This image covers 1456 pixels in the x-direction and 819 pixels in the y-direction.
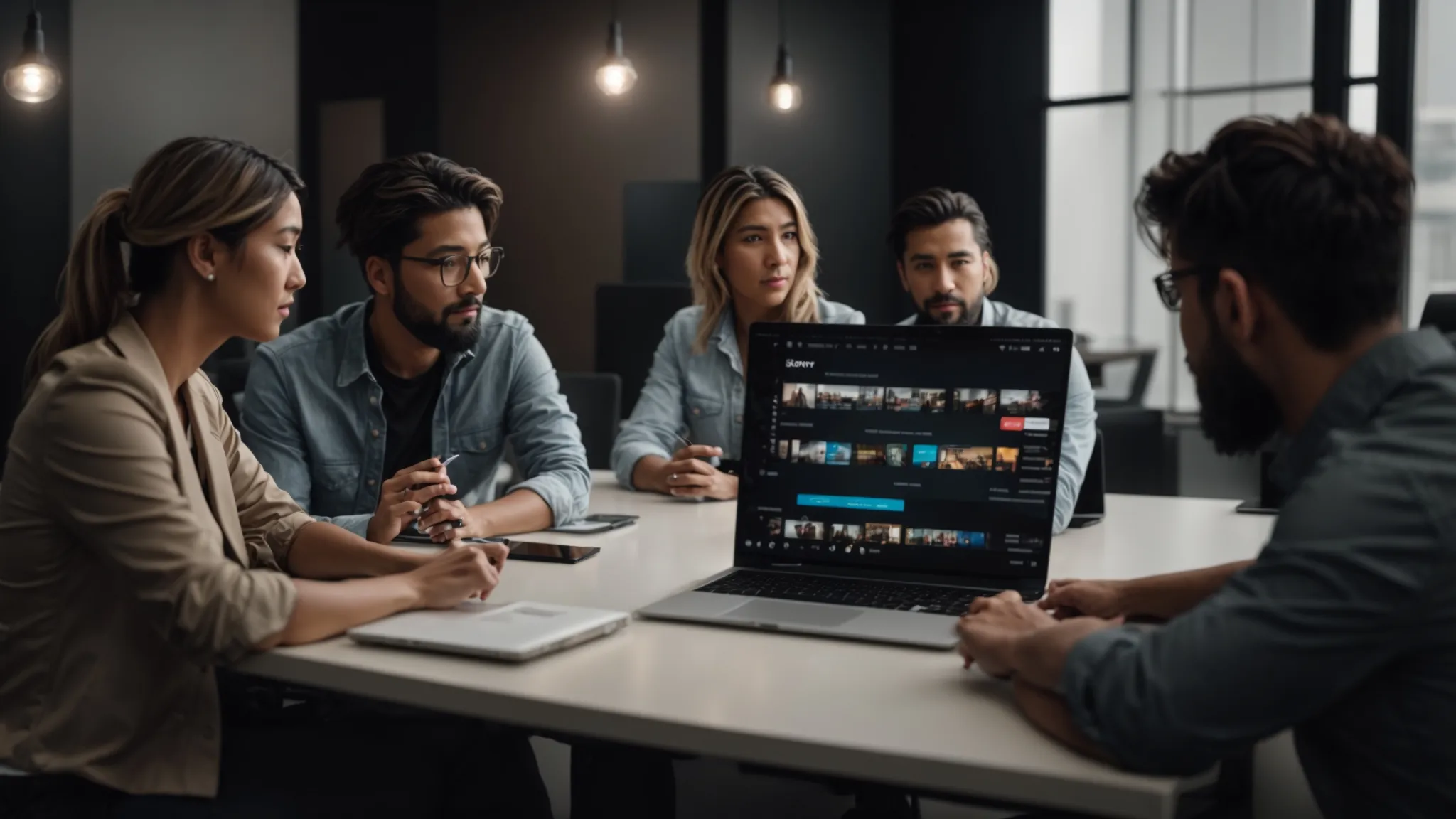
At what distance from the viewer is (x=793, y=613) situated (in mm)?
1612

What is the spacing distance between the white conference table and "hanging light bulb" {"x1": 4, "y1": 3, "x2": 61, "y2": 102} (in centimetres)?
430

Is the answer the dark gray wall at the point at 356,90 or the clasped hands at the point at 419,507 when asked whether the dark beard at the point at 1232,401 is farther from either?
the dark gray wall at the point at 356,90

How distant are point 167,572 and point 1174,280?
1.11m

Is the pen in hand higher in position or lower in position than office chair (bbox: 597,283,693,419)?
lower

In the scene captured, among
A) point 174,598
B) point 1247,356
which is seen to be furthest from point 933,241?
point 174,598

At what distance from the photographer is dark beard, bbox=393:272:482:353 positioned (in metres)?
2.53

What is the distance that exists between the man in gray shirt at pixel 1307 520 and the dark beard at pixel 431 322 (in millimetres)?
1457

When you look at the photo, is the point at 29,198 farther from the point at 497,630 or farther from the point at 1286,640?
the point at 1286,640

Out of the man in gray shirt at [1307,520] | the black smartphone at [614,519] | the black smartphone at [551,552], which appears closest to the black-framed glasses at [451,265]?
the black smartphone at [614,519]

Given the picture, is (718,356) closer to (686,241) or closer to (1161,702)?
(1161,702)

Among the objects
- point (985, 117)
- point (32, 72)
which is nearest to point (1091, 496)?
point (32, 72)

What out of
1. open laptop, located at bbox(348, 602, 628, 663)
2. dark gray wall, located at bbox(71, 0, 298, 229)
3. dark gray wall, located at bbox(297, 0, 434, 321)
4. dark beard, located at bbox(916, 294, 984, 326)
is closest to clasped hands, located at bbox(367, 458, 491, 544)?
open laptop, located at bbox(348, 602, 628, 663)

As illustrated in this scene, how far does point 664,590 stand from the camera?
5.88 feet

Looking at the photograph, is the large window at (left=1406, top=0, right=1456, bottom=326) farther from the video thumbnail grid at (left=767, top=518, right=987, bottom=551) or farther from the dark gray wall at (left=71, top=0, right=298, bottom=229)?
the video thumbnail grid at (left=767, top=518, right=987, bottom=551)
